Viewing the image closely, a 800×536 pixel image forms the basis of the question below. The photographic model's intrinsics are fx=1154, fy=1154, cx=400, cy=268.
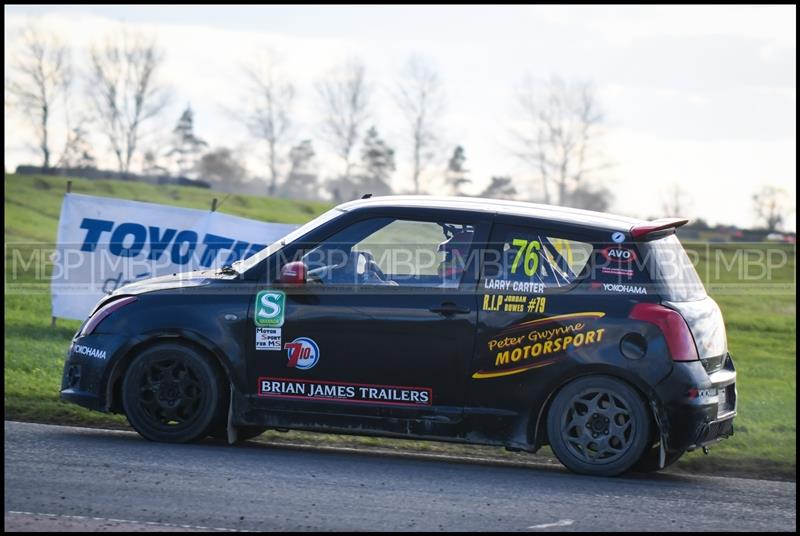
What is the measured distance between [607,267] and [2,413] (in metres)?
5.06

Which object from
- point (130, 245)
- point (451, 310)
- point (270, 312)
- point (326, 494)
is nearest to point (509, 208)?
point (451, 310)

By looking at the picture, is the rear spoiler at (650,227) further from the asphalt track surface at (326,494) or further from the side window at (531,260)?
the asphalt track surface at (326,494)

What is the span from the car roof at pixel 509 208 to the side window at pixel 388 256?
15 centimetres

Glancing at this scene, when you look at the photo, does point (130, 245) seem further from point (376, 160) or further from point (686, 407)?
point (376, 160)

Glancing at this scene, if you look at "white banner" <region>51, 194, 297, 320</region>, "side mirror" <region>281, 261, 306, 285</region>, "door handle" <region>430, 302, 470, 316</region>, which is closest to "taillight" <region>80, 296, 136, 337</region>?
"side mirror" <region>281, 261, 306, 285</region>

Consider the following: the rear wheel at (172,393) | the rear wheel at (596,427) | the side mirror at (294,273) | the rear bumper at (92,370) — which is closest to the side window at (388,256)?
the side mirror at (294,273)

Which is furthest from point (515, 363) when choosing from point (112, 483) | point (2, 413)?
point (2, 413)

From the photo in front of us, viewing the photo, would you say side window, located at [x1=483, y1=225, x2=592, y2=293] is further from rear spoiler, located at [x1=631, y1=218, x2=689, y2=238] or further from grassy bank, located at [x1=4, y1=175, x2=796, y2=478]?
grassy bank, located at [x1=4, y1=175, x2=796, y2=478]

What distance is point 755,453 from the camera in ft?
32.8

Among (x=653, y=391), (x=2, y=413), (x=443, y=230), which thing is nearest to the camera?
(x=653, y=391)

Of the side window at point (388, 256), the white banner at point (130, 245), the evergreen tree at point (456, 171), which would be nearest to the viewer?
the side window at point (388, 256)

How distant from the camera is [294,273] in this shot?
317 inches

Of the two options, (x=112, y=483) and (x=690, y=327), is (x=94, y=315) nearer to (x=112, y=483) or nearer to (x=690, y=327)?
(x=112, y=483)

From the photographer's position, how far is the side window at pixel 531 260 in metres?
8.01
